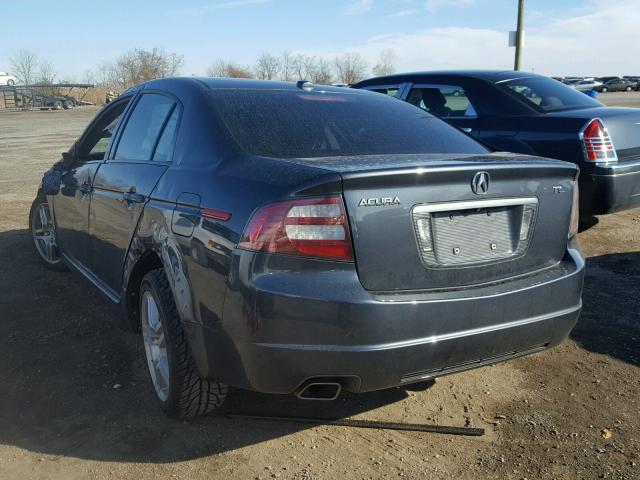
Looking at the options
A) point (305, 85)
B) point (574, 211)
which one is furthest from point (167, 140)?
point (574, 211)

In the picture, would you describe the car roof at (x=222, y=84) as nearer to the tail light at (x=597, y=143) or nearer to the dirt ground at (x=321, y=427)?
the dirt ground at (x=321, y=427)

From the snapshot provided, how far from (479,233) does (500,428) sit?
3.34 ft

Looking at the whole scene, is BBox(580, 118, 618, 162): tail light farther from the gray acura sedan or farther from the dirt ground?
the gray acura sedan

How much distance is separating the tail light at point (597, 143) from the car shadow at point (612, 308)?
936 millimetres

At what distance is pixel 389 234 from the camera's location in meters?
2.45

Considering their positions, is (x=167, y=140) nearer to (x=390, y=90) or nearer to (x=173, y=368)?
(x=173, y=368)

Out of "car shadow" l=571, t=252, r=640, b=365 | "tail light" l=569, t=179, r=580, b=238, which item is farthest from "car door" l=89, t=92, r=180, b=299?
"car shadow" l=571, t=252, r=640, b=365

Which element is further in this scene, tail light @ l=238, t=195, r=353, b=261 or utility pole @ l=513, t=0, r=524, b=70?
utility pole @ l=513, t=0, r=524, b=70

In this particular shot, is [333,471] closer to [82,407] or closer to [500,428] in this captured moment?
[500,428]

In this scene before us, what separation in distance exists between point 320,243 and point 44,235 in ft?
13.7

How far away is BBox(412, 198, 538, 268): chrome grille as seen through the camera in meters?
2.52

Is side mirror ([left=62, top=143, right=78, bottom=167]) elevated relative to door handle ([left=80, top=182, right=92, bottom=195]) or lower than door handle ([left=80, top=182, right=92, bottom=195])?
elevated

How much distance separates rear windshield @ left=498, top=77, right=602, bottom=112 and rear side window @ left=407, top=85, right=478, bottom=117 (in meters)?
0.41

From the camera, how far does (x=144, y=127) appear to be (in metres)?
3.69
